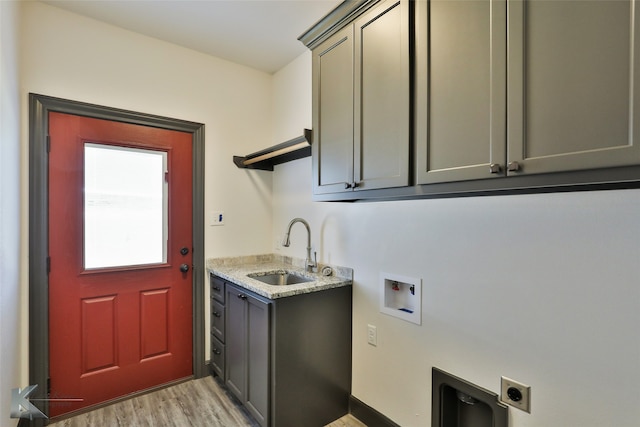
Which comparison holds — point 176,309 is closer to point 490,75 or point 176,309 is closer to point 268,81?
point 268,81

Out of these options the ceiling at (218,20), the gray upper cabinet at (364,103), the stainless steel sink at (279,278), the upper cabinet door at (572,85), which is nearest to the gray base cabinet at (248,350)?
the stainless steel sink at (279,278)

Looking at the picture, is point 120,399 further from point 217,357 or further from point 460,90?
point 460,90

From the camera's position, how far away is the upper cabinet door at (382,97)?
139cm

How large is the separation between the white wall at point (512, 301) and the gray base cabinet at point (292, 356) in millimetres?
147

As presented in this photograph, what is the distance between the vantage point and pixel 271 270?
2.50 metres

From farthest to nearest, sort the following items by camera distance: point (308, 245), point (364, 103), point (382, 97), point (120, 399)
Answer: point (308, 245), point (120, 399), point (364, 103), point (382, 97)

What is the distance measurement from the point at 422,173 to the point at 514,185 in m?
0.35

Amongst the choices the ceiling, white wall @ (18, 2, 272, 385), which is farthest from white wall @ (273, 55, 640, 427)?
the ceiling

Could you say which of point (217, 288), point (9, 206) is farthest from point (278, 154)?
point (9, 206)

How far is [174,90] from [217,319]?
1.89 m

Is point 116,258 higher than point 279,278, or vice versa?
point 116,258

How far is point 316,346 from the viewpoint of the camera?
1996mm

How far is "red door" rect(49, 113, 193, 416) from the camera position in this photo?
2105 millimetres

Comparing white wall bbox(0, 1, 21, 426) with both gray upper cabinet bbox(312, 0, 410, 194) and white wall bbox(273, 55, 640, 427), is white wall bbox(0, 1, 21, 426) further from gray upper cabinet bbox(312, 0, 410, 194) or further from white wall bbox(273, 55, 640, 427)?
white wall bbox(273, 55, 640, 427)
